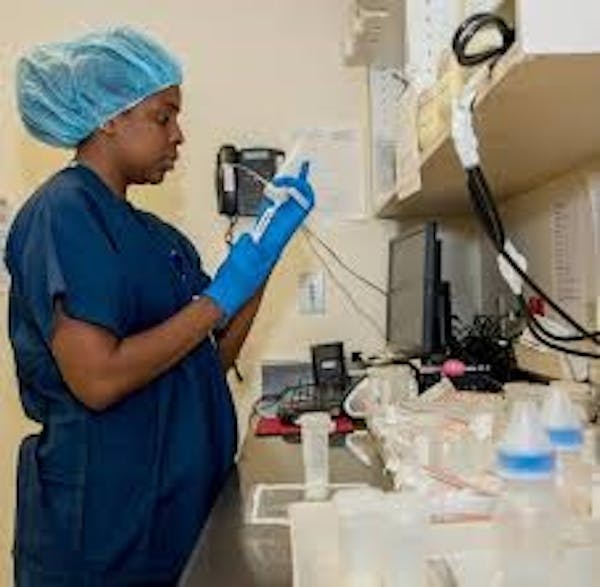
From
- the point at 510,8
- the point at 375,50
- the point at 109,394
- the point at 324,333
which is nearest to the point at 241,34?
the point at 375,50

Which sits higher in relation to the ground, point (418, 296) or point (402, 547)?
point (418, 296)

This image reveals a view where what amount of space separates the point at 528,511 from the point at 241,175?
1.91 meters

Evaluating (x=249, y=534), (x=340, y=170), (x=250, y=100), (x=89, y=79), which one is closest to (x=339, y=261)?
(x=340, y=170)

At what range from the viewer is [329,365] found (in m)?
2.28

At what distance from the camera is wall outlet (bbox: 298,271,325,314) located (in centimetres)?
253

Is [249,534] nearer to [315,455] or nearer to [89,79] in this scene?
[315,455]

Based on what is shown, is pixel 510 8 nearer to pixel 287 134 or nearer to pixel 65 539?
pixel 65 539

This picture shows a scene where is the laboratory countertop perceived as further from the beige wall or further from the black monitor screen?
the beige wall

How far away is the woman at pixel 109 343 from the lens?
4.49 feet

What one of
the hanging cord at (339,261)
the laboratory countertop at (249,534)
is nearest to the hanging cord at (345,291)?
the hanging cord at (339,261)

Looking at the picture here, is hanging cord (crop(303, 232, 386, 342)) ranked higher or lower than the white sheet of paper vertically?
lower

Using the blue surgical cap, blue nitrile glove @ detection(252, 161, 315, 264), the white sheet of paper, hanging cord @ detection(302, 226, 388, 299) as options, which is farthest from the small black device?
the blue surgical cap

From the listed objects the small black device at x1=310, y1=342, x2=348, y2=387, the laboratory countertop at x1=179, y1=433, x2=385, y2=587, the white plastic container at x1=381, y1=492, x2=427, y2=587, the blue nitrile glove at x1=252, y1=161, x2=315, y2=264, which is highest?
the blue nitrile glove at x1=252, y1=161, x2=315, y2=264

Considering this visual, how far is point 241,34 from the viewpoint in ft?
8.36
